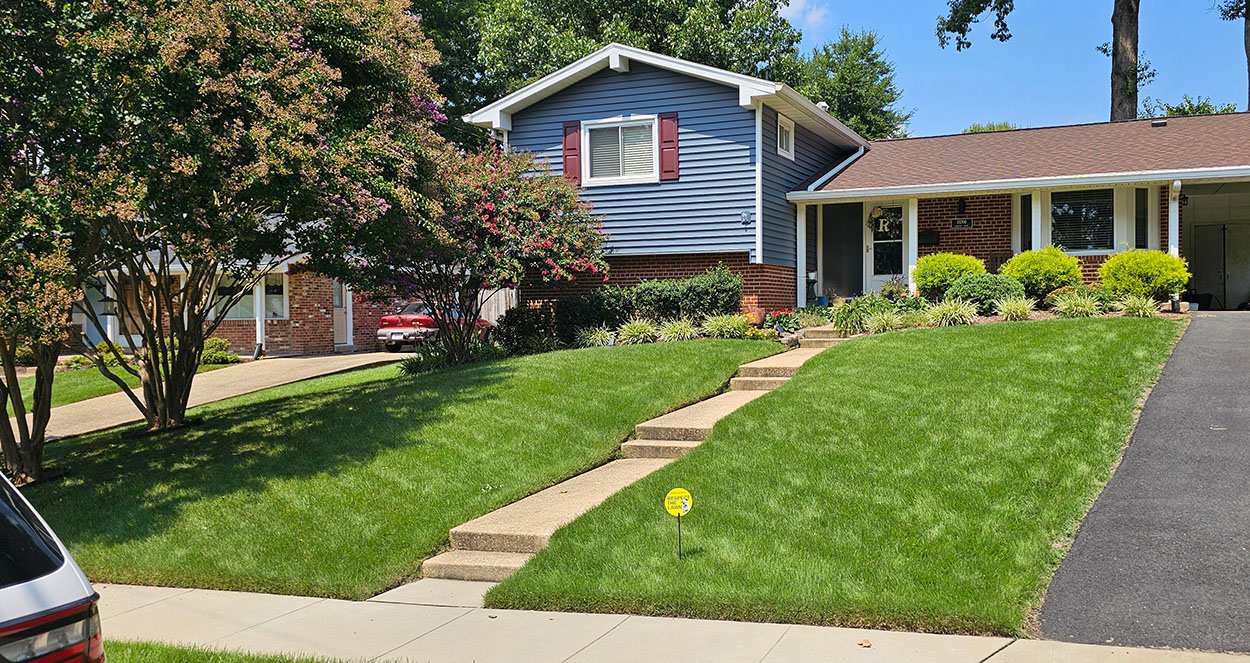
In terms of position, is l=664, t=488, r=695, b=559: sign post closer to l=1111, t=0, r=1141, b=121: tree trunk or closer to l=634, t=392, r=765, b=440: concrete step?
l=634, t=392, r=765, b=440: concrete step

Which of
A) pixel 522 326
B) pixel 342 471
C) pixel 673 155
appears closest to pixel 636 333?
pixel 522 326

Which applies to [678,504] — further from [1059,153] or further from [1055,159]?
[1059,153]

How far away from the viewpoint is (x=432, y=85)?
1176cm

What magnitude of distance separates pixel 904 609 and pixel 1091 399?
479 centimetres

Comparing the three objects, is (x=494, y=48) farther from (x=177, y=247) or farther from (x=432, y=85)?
(x=177, y=247)

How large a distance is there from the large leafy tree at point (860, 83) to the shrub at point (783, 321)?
2407 centimetres

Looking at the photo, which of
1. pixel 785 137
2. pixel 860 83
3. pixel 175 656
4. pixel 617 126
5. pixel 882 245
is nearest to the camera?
pixel 175 656

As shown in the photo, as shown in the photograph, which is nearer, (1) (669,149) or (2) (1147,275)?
(2) (1147,275)

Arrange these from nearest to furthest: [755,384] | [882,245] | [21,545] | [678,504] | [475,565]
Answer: [21,545] < [678,504] < [475,565] < [755,384] < [882,245]

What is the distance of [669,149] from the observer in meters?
18.1

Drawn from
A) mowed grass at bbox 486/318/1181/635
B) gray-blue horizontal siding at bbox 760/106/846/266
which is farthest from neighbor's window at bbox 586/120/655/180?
mowed grass at bbox 486/318/1181/635

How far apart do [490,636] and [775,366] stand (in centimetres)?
757

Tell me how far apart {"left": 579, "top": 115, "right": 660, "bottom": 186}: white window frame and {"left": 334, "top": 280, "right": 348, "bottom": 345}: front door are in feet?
33.2

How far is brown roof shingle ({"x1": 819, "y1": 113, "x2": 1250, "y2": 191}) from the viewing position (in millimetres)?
17500
